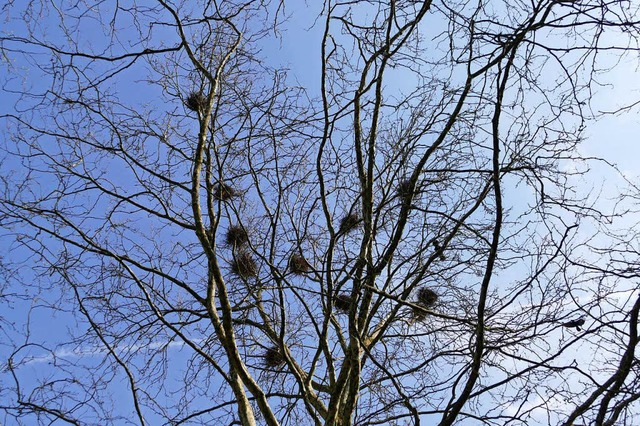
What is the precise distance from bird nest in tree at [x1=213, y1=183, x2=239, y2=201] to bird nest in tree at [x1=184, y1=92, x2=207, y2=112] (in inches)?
24.3

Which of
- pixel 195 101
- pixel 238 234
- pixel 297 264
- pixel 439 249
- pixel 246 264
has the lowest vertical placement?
pixel 439 249

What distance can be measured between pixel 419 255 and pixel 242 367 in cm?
171

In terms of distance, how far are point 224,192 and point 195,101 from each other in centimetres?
73

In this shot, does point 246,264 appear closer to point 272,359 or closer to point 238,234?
point 238,234

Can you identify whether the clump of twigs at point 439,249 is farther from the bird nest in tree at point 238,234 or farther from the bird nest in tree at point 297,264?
the bird nest in tree at point 238,234

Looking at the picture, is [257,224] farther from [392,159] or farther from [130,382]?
[130,382]

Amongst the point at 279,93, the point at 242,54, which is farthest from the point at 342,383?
the point at 242,54

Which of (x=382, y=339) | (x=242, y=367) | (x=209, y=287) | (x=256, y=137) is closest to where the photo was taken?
(x=242, y=367)

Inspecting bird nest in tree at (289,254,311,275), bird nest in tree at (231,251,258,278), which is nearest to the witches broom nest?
bird nest in tree at (231,251,258,278)

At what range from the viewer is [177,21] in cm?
415

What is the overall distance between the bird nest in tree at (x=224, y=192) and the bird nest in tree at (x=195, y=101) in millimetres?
616

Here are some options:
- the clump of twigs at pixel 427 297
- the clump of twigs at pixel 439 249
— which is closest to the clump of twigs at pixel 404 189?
the clump of twigs at pixel 439 249

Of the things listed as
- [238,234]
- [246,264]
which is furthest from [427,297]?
[238,234]

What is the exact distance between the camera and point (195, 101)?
16.5ft
